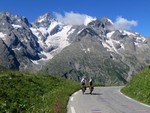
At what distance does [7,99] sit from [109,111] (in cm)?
974

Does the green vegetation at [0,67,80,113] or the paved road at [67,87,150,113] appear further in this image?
the green vegetation at [0,67,80,113]

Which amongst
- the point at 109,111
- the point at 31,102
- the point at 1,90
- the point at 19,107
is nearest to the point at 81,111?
the point at 109,111

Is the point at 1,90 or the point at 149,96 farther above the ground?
the point at 1,90

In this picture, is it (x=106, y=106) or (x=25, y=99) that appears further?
(x=25, y=99)

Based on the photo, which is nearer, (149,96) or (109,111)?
(109,111)

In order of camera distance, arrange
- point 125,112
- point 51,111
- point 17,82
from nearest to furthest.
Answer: point 51,111, point 125,112, point 17,82

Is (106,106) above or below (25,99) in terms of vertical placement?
below

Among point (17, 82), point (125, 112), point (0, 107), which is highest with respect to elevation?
point (17, 82)

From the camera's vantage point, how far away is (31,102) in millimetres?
30281

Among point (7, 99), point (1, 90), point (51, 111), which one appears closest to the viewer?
point (51, 111)

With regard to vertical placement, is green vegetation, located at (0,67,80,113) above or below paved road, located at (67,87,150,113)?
above

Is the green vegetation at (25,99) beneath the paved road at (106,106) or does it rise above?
above

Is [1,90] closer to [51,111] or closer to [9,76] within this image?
[9,76]

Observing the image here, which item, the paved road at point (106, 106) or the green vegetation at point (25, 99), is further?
the green vegetation at point (25, 99)
